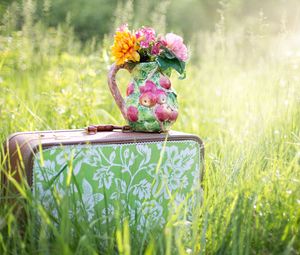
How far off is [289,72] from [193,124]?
607 mm

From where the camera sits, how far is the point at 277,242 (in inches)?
67.5

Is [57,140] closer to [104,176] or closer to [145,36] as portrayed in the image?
[104,176]

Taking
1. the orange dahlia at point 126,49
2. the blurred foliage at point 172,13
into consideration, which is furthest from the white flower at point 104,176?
the blurred foliage at point 172,13

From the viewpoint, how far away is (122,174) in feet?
7.07

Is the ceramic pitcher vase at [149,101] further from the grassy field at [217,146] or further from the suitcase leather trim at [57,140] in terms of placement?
the grassy field at [217,146]

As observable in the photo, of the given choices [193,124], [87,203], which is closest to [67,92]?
[193,124]

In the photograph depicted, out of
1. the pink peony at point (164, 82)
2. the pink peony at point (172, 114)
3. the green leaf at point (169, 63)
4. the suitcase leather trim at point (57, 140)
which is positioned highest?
the green leaf at point (169, 63)

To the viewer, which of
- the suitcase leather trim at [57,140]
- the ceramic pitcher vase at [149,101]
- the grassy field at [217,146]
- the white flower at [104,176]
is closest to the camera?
the grassy field at [217,146]

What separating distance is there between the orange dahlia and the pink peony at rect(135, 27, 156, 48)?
2cm

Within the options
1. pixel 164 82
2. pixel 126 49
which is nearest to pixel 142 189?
pixel 164 82

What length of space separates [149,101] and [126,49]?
230 millimetres

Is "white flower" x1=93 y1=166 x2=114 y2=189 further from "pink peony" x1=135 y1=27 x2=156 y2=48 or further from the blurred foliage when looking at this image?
the blurred foliage

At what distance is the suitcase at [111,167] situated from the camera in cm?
201

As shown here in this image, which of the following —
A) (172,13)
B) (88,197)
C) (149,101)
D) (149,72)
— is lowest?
(88,197)
